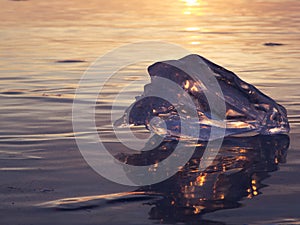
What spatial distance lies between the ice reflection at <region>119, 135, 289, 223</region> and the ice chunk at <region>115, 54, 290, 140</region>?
0.49 feet

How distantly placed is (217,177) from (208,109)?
1.38 metres

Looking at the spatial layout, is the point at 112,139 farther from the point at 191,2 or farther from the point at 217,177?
the point at 191,2

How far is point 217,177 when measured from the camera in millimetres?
5074

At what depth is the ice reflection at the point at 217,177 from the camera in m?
4.39

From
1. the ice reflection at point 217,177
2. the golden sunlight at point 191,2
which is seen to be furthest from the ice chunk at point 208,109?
the golden sunlight at point 191,2

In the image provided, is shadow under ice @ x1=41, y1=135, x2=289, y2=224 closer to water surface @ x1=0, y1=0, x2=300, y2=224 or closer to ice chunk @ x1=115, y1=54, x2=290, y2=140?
water surface @ x1=0, y1=0, x2=300, y2=224

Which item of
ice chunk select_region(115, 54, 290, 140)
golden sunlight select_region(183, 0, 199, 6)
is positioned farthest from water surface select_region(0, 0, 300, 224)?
golden sunlight select_region(183, 0, 199, 6)

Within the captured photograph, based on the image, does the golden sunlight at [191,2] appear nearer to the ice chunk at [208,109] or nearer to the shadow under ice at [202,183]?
the ice chunk at [208,109]

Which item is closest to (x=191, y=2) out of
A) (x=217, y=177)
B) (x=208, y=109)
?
(x=208, y=109)

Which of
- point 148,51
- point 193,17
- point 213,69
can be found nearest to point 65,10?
point 193,17

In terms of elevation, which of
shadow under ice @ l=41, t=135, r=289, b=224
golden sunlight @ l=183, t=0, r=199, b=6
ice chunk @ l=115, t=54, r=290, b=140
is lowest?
shadow under ice @ l=41, t=135, r=289, b=224

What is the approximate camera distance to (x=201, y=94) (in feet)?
21.1

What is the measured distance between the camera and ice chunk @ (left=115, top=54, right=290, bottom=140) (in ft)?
20.7

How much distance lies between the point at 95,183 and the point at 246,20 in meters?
11.9
